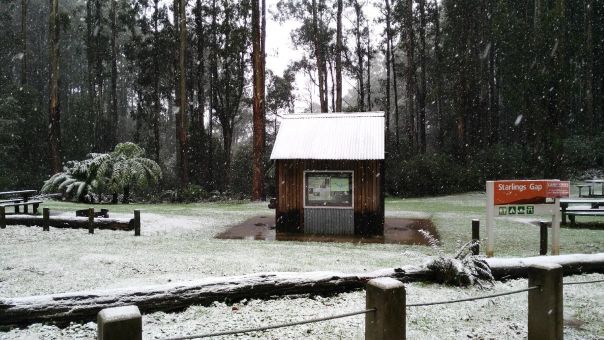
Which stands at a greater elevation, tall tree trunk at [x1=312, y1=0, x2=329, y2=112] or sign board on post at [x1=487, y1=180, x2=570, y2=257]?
tall tree trunk at [x1=312, y1=0, x2=329, y2=112]

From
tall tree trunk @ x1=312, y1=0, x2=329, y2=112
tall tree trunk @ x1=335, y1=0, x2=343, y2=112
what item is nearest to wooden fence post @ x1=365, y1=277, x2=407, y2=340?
tall tree trunk @ x1=335, y1=0, x2=343, y2=112

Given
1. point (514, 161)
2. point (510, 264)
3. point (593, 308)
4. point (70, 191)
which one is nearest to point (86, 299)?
point (510, 264)

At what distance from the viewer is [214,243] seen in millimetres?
9922

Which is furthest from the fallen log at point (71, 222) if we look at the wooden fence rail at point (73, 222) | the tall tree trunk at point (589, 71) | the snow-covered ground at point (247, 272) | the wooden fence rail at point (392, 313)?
the tall tree trunk at point (589, 71)

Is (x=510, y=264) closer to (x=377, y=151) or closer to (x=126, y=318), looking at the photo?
(x=126, y=318)

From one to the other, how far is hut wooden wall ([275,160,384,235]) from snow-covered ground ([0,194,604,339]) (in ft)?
6.11

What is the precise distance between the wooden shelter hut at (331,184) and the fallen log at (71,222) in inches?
170

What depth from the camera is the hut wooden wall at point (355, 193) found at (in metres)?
12.2

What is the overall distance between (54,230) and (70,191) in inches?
382

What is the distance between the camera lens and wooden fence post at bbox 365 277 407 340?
8.55 ft

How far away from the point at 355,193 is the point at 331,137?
78.7 inches

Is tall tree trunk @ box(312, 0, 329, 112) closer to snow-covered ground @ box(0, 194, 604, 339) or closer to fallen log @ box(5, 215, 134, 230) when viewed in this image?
snow-covered ground @ box(0, 194, 604, 339)

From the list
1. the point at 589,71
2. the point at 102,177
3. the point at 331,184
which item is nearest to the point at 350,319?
the point at 331,184

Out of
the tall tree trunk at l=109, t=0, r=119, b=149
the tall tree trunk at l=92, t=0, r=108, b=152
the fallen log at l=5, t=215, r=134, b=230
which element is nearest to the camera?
the fallen log at l=5, t=215, r=134, b=230
